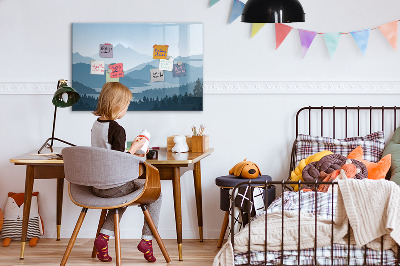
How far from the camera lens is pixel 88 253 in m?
4.01

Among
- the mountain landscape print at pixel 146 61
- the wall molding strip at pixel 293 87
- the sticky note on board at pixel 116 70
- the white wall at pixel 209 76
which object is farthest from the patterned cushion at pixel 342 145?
the sticky note on board at pixel 116 70

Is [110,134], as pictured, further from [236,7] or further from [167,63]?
[236,7]

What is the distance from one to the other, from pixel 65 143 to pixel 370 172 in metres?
2.10

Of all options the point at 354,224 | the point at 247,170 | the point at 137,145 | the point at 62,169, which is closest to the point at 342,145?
the point at 247,170

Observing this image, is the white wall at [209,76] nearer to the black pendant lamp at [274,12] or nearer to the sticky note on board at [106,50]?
the sticky note on board at [106,50]

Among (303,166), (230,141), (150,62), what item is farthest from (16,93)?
(303,166)

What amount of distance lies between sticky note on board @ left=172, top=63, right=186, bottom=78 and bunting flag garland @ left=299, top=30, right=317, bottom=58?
0.86 m

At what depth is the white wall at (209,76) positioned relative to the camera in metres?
4.38

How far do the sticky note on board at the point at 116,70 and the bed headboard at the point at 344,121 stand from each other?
1.30 meters

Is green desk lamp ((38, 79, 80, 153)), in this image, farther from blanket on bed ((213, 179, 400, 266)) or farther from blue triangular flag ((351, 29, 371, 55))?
blue triangular flag ((351, 29, 371, 55))

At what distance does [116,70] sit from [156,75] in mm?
292

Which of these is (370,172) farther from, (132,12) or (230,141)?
(132,12)

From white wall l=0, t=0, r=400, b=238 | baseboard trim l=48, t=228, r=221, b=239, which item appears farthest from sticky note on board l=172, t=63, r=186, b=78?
baseboard trim l=48, t=228, r=221, b=239

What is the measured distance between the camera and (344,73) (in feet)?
14.4
